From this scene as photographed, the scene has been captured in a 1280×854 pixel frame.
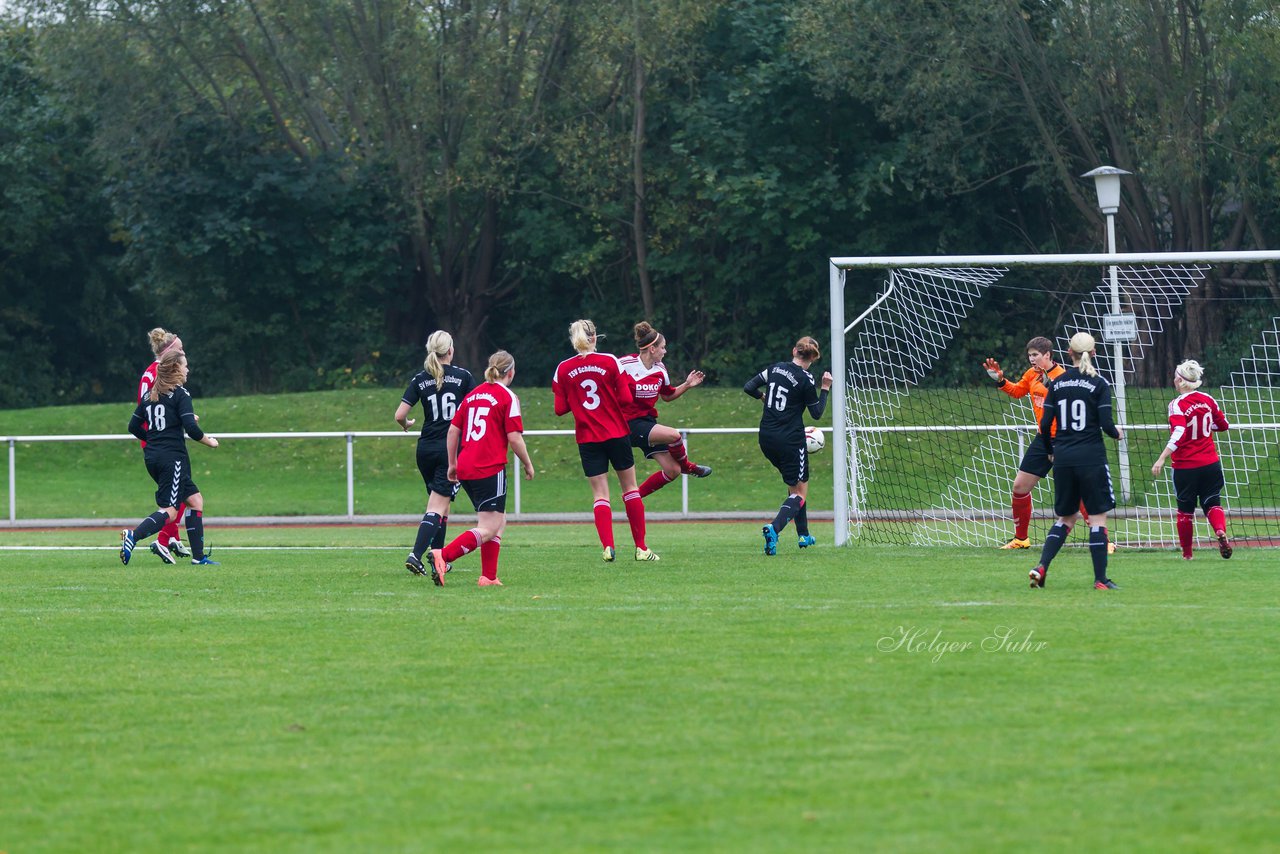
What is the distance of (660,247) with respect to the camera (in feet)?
127

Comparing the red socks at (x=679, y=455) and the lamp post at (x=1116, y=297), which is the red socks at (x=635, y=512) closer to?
the red socks at (x=679, y=455)

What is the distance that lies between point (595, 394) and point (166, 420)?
13.0ft

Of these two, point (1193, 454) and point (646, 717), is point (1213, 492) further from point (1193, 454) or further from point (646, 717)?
point (646, 717)

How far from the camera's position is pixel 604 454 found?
13.0 metres

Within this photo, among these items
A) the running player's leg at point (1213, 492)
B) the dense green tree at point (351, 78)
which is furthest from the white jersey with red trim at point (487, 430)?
the dense green tree at point (351, 78)

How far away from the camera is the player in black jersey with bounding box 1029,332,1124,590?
34.4 feet

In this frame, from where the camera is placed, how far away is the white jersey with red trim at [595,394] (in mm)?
12703

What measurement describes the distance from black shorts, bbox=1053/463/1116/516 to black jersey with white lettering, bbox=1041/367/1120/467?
5cm

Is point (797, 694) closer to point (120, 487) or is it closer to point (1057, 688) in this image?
point (1057, 688)

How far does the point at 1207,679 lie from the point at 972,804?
2448 millimetres

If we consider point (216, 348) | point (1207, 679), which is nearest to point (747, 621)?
point (1207, 679)

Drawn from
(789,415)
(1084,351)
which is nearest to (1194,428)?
(1084,351)

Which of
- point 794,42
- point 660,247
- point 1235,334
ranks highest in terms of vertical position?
point 794,42

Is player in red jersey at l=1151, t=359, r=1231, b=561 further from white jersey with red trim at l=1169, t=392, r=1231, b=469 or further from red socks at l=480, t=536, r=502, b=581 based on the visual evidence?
red socks at l=480, t=536, r=502, b=581
